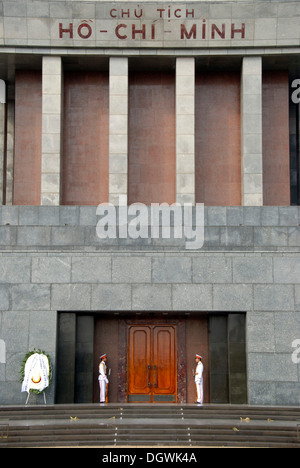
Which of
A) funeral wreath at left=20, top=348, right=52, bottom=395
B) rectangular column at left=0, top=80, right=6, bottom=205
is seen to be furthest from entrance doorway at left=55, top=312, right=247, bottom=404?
rectangular column at left=0, top=80, right=6, bottom=205

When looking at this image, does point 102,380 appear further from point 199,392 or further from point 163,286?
point 163,286

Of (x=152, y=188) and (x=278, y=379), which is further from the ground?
(x=152, y=188)

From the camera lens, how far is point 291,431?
64.1ft

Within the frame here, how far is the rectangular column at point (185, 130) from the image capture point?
25.6 metres

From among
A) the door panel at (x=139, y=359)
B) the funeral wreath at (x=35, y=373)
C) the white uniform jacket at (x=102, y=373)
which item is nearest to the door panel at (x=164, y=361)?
the door panel at (x=139, y=359)

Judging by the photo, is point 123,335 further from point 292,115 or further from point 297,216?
point 292,115

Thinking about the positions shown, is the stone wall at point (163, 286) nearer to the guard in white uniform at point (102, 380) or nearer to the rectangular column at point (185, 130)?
the guard in white uniform at point (102, 380)

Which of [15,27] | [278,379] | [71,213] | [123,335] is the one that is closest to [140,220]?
[71,213]

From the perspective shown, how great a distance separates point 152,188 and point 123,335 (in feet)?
18.9

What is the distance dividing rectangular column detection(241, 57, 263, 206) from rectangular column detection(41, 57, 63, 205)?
6.69 m

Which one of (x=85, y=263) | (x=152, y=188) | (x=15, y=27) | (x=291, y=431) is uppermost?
(x=15, y=27)

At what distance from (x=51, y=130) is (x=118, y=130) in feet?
7.95

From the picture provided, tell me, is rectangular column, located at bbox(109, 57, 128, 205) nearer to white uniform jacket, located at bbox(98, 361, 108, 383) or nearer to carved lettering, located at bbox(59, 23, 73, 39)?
carved lettering, located at bbox(59, 23, 73, 39)

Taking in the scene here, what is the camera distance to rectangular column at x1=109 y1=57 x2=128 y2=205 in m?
25.6
